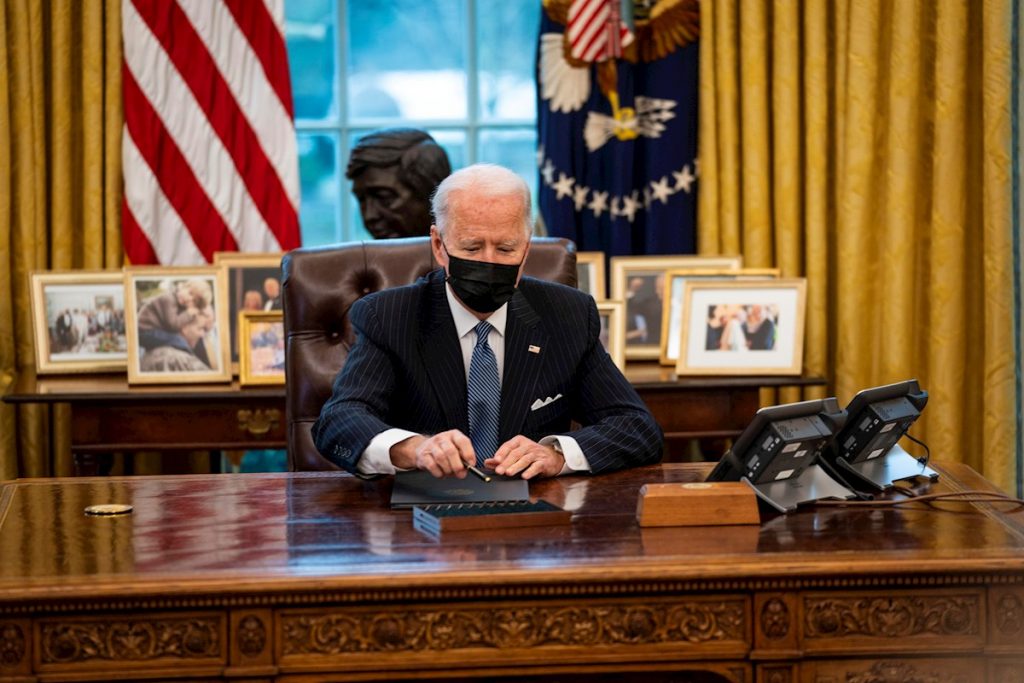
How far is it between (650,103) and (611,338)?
3.27ft

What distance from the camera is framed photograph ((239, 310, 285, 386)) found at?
13.2 feet

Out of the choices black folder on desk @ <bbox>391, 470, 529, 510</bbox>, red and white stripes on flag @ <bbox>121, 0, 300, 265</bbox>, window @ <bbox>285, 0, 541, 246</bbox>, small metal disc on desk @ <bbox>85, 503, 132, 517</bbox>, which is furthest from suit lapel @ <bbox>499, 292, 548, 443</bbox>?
window @ <bbox>285, 0, 541, 246</bbox>

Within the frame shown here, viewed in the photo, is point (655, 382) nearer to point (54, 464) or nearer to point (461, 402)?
point (461, 402)

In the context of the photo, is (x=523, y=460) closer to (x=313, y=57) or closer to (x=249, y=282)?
(x=249, y=282)

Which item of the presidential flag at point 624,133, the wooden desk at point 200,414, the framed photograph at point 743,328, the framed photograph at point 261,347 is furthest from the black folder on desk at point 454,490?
the presidential flag at point 624,133

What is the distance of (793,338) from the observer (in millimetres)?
4148

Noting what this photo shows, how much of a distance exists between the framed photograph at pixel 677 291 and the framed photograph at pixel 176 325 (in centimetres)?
138

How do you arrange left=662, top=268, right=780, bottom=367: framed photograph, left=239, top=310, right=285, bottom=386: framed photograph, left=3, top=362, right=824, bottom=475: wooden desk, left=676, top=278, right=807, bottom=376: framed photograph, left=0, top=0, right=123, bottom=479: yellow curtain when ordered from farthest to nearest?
left=0, top=0, right=123, bottom=479: yellow curtain, left=662, top=268, right=780, bottom=367: framed photograph, left=676, top=278, right=807, bottom=376: framed photograph, left=239, top=310, right=285, bottom=386: framed photograph, left=3, top=362, right=824, bottom=475: wooden desk

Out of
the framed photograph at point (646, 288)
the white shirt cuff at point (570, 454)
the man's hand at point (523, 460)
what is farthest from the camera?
the framed photograph at point (646, 288)

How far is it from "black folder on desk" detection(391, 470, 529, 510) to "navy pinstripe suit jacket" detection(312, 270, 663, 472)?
1.04 ft

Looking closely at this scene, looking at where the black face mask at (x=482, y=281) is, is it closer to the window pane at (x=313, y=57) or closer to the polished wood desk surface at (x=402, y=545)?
the polished wood desk surface at (x=402, y=545)

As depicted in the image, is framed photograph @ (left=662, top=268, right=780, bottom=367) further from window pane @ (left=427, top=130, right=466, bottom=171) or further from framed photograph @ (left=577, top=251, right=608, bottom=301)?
window pane @ (left=427, top=130, right=466, bottom=171)

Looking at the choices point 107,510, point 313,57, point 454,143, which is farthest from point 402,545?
point 313,57

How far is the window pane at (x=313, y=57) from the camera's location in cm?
484
